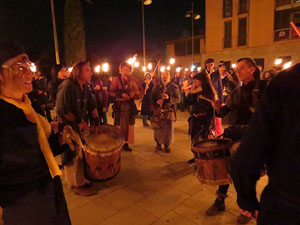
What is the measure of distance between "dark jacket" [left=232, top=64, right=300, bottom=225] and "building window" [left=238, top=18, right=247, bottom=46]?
25031 mm

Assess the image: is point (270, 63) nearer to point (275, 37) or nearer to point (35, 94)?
point (275, 37)

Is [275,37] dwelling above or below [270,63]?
above

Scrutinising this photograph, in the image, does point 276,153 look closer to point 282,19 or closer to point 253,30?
point 282,19

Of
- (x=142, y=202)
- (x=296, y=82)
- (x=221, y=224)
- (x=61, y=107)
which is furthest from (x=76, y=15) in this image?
(x=296, y=82)

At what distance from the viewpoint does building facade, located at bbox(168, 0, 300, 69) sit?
815 inches

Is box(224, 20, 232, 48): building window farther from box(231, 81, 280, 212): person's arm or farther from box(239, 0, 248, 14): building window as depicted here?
box(231, 81, 280, 212): person's arm

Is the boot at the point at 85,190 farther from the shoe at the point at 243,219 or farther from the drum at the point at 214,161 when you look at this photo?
the shoe at the point at 243,219

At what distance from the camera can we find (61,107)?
3.85 metres

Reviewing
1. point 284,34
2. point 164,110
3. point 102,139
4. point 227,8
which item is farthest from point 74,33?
point 284,34

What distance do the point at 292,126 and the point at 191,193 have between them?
10.1 ft

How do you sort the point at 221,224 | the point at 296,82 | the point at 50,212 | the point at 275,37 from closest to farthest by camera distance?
1. the point at 296,82
2. the point at 50,212
3. the point at 221,224
4. the point at 275,37

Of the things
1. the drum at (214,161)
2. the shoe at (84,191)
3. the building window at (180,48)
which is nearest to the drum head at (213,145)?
the drum at (214,161)

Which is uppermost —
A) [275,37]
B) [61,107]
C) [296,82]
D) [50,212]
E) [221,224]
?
[275,37]

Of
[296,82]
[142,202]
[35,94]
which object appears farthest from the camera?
[35,94]
